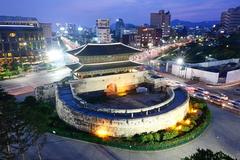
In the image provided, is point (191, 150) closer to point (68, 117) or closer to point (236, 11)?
point (68, 117)

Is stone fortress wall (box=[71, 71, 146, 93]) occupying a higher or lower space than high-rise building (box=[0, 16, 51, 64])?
lower

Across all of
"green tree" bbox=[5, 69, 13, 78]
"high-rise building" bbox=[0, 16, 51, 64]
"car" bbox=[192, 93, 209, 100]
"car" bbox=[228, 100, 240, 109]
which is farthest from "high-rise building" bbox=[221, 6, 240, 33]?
"green tree" bbox=[5, 69, 13, 78]

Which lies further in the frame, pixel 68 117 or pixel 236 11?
pixel 236 11

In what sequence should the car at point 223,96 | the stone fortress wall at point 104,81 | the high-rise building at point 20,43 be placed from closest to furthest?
the stone fortress wall at point 104,81
the car at point 223,96
the high-rise building at point 20,43

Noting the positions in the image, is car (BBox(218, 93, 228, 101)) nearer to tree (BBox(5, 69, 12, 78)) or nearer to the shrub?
the shrub

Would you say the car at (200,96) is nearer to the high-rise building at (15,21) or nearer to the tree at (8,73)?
the tree at (8,73)

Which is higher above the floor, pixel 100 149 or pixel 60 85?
pixel 60 85

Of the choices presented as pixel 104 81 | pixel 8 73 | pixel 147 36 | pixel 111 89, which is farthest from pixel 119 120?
pixel 147 36

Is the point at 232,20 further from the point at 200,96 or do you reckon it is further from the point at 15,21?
the point at 15,21

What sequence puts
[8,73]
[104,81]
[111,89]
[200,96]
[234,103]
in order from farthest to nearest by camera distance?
[8,73], [200,96], [111,89], [104,81], [234,103]

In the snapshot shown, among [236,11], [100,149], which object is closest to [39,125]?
[100,149]

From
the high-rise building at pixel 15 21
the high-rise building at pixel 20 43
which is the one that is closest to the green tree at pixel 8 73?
the high-rise building at pixel 20 43
